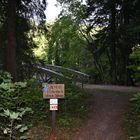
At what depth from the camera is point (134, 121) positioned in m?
11.0

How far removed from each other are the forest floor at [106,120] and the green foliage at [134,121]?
0.57 feet

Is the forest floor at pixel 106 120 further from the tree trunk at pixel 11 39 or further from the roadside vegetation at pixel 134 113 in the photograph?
the tree trunk at pixel 11 39

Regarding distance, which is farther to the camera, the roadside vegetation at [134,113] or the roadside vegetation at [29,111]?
the roadside vegetation at [29,111]

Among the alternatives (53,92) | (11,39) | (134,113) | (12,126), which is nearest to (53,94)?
(53,92)

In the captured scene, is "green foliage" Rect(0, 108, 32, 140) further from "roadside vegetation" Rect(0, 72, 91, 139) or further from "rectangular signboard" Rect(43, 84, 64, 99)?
"rectangular signboard" Rect(43, 84, 64, 99)

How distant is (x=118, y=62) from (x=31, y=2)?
527 inches

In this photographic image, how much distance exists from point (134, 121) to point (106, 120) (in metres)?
0.93

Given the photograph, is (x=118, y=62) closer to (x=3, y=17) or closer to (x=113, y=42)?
(x=113, y=42)

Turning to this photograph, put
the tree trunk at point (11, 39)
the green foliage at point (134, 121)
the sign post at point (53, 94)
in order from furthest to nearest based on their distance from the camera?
1. the tree trunk at point (11, 39)
2. the sign post at point (53, 94)
3. the green foliage at point (134, 121)

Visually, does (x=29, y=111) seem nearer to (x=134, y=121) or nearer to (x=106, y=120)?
(x=106, y=120)

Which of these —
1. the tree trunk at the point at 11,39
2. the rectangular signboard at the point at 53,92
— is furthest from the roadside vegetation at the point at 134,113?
the tree trunk at the point at 11,39

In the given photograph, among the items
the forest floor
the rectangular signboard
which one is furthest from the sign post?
the forest floor

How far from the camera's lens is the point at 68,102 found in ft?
40.4

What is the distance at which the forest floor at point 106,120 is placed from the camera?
10344 millimetres
